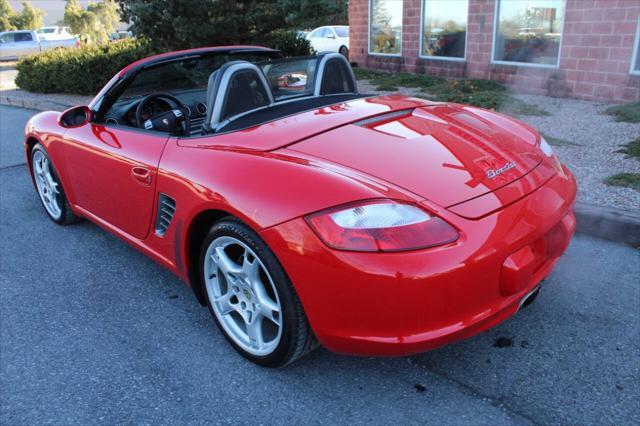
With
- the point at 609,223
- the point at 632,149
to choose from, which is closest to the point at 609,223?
the point at 609,223

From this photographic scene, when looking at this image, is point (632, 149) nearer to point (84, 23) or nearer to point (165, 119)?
point (165, 119)

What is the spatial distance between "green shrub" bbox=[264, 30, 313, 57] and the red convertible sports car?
29.2ft

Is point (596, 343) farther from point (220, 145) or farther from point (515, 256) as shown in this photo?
point (220, 145)

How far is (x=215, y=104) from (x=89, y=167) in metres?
1.18

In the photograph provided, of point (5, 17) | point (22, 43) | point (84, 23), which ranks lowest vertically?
point (22, 43)

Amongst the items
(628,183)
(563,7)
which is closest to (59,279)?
(628,183)

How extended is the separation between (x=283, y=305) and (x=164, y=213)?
3.14 ft

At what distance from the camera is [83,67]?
11.8 metres

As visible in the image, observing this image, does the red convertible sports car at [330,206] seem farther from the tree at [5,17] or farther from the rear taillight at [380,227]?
the tree at [5,17]

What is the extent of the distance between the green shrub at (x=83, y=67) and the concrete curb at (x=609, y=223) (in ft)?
32.7

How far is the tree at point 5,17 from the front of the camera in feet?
114

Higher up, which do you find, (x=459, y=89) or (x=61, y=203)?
(x=459, y=89)

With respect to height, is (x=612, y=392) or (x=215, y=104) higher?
(x=215, y=104)

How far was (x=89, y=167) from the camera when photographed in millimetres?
3441
